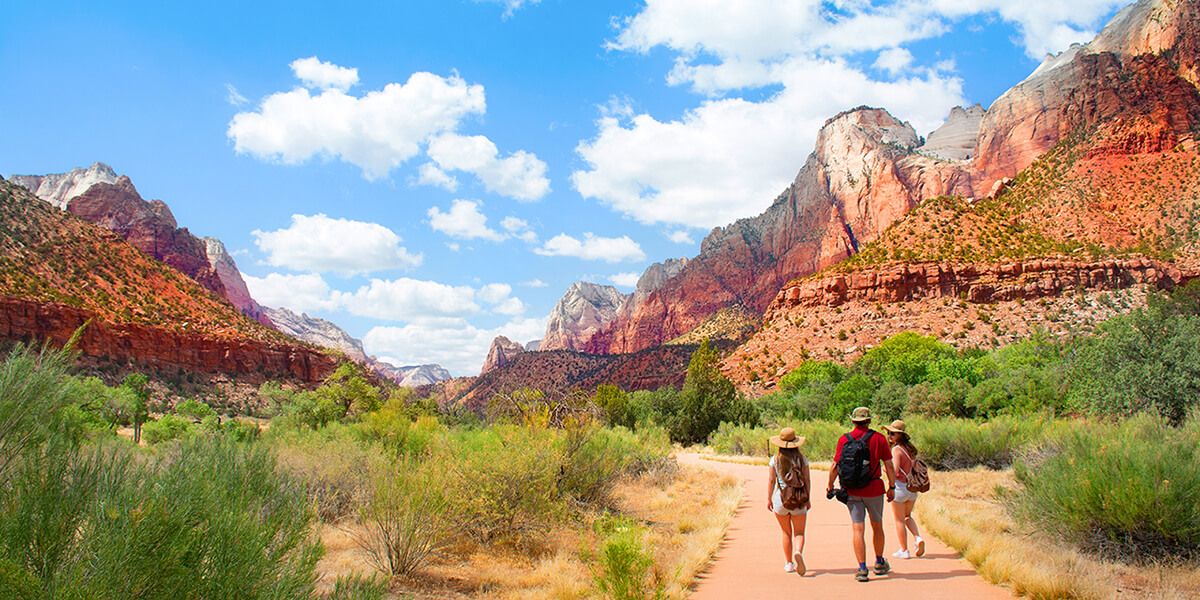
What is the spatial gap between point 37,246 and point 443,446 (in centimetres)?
5729

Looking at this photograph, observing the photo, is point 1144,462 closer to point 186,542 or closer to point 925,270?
point 186,542

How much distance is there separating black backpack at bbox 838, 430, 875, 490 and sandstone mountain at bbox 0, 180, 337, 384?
49.7 metres

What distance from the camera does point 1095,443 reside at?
351 inches

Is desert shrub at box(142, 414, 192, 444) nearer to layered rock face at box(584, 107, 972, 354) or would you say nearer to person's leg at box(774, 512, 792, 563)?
person's leg at box(774, 512, 792, 563)

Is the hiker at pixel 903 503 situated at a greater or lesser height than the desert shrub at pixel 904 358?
lesser

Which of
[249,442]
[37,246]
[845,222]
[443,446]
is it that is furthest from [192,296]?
[845,222]

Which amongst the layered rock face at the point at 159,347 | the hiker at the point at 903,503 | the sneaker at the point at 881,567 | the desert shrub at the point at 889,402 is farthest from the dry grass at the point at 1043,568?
the layered rock face at the point at 159,347

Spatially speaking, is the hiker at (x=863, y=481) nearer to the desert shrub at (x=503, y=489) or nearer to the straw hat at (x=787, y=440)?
the straw hat at (x=787, y=440)

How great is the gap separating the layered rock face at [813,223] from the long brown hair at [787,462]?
110m

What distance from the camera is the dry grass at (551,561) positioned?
734 centimetres

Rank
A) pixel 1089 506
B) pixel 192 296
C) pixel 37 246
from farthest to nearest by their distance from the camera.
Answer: pixel 192 296 → pixel 37 246 → pixel 1089 506

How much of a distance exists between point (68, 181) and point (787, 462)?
181 meters

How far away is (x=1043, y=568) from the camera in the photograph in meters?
6.66

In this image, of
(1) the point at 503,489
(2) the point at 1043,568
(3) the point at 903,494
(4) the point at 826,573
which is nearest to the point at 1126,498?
(2) the point at 1043,568
